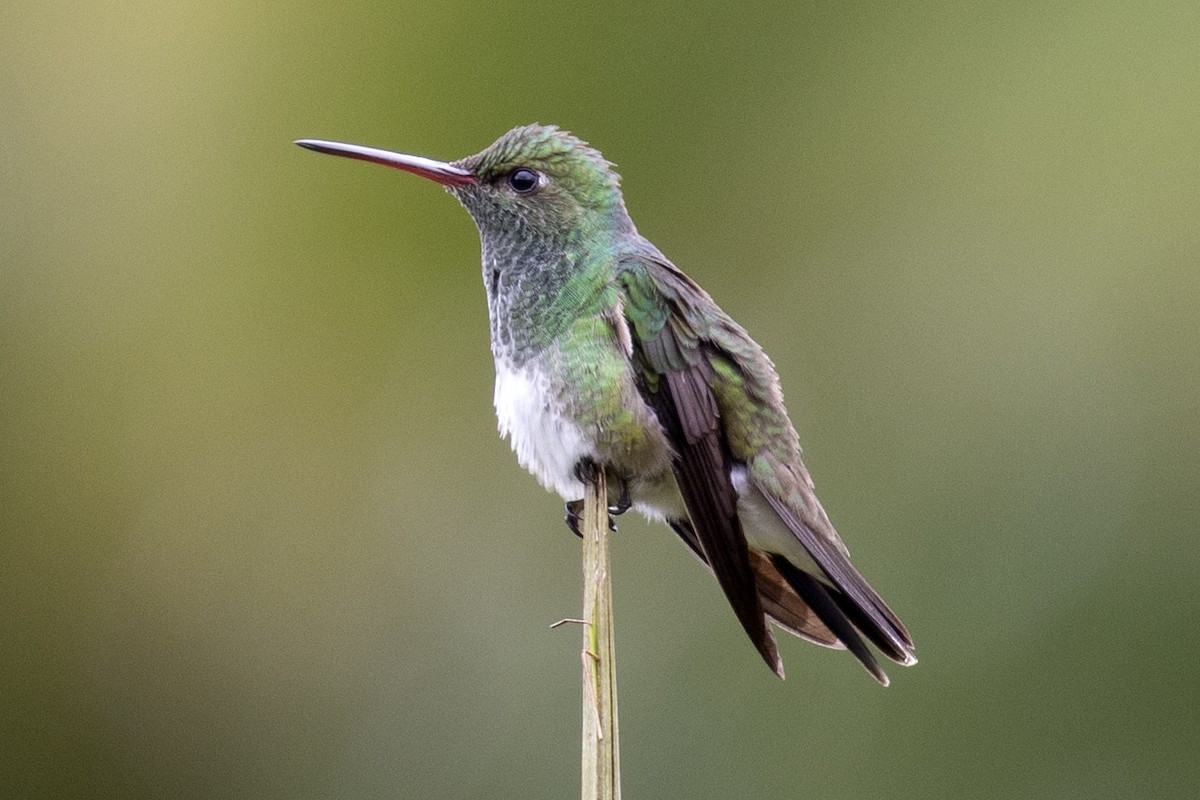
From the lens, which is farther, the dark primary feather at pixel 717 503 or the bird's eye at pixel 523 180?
the bird's eye at pixel 523 180

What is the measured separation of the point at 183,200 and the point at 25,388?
1.07 meters

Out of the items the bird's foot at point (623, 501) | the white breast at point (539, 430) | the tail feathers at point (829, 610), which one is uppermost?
the white breast at point (539, 430)

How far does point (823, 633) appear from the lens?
3.31 metres

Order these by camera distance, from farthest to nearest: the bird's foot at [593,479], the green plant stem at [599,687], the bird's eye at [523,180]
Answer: the bird's eye at [523,180] → the bird's foot at [593,479] → the green plant stem at [599,687]

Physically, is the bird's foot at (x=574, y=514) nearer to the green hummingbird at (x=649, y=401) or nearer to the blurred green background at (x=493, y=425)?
the green hummingbird at (x=649, y=401)

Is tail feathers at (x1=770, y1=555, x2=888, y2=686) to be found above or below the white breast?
below

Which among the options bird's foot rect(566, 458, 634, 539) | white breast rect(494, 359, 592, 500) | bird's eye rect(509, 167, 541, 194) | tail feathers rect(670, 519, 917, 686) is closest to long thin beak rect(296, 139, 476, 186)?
bird's eye rect(509, 167, 541, 194)

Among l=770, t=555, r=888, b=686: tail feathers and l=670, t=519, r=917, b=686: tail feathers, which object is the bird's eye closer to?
l=670, t=519, r=917, b=686: tail feathers

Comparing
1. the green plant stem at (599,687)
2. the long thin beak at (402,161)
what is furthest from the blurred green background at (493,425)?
the green plant stem at (599,687)

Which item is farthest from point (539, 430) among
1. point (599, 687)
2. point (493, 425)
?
point (493, 425)

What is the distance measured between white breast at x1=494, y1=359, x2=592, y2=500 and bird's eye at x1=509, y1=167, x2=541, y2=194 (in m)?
0.53

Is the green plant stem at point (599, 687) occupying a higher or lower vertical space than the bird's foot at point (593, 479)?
lower

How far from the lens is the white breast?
Answer: 319 cm

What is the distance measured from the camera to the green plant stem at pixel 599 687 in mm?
1844
